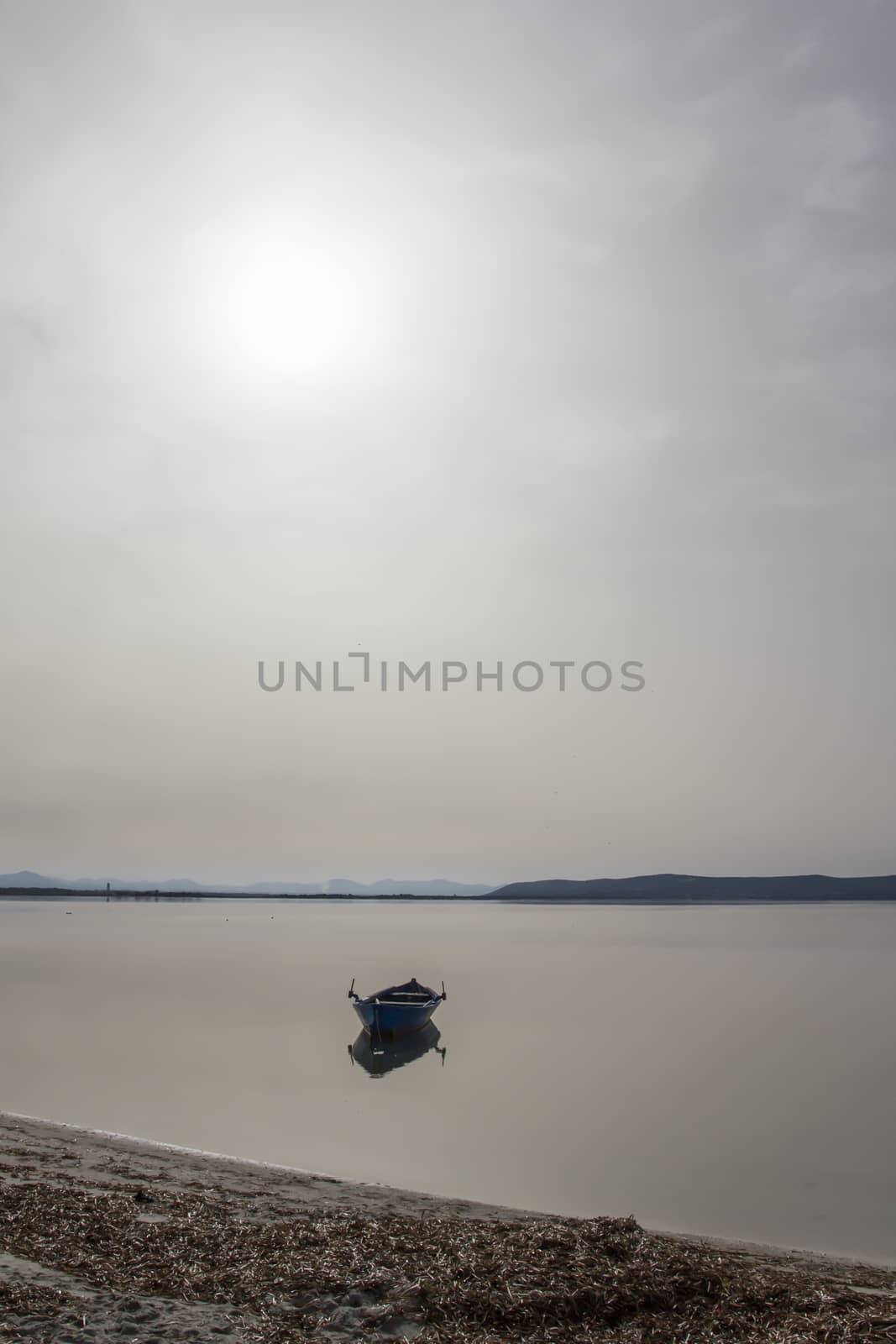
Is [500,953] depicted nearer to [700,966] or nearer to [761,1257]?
[700,966]

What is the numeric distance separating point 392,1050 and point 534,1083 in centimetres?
688

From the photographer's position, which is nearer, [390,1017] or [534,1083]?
[534,1083]

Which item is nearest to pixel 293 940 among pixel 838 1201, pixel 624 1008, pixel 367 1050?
pixel 624 1008

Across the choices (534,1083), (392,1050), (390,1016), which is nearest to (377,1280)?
(534,1083)

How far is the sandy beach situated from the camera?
8.27 metres

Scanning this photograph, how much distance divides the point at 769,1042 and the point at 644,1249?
25.1 metres

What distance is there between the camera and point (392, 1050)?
102 ft

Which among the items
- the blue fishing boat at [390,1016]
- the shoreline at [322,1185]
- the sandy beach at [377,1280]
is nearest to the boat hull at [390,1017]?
the blue fishing boat at [390,1016]

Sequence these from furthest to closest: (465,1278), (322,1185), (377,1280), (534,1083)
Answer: (534,1083) → (322,1185) → (465,1278) → (377,1280)

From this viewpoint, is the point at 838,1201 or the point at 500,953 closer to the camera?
the point at 838,1201

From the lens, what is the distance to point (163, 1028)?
3409 centimetres

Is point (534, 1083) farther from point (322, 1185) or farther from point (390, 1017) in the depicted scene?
point (322, 1185)

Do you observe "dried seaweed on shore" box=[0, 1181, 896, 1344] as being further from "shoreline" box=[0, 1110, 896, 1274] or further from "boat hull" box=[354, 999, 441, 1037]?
"boat hull" box=[354, 999, 441, 1037]

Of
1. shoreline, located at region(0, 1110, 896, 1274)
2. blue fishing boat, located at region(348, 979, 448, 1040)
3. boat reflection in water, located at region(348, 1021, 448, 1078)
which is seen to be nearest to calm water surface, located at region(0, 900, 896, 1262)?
boat reflection in water, located at region(348, 1021, 448, 1078)
